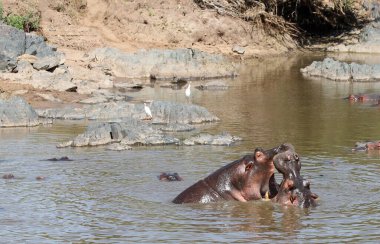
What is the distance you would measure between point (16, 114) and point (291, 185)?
313 inches

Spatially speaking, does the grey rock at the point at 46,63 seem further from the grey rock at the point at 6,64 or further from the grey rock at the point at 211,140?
the grey rock at the point at 211,140

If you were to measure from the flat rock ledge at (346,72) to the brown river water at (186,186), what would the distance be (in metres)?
5.25

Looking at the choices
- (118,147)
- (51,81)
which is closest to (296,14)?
(51,81)

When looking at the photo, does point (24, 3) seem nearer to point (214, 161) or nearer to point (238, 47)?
point (238, 47)

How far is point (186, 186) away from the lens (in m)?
11.0

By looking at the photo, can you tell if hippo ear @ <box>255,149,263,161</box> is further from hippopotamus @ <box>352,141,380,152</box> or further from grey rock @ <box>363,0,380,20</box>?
grey rock @ <box>363,0,380,20</box>

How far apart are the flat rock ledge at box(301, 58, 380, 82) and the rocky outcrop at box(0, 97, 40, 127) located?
10.1 metres

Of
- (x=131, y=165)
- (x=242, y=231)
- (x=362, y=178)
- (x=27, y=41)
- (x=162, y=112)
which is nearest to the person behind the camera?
(x=242, y=231)

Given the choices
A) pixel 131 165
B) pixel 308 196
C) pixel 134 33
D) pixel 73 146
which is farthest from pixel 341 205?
pixel 134 33

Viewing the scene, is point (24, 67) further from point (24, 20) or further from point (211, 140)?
point (211, 140)

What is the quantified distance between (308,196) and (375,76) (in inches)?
579

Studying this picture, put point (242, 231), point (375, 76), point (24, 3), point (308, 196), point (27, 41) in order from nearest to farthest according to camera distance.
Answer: point (242, 231), point (308, 196), point (27, 41), point (375, 76), point (24, 3)

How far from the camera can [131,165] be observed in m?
12.4

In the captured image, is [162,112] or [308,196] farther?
[162,112]
